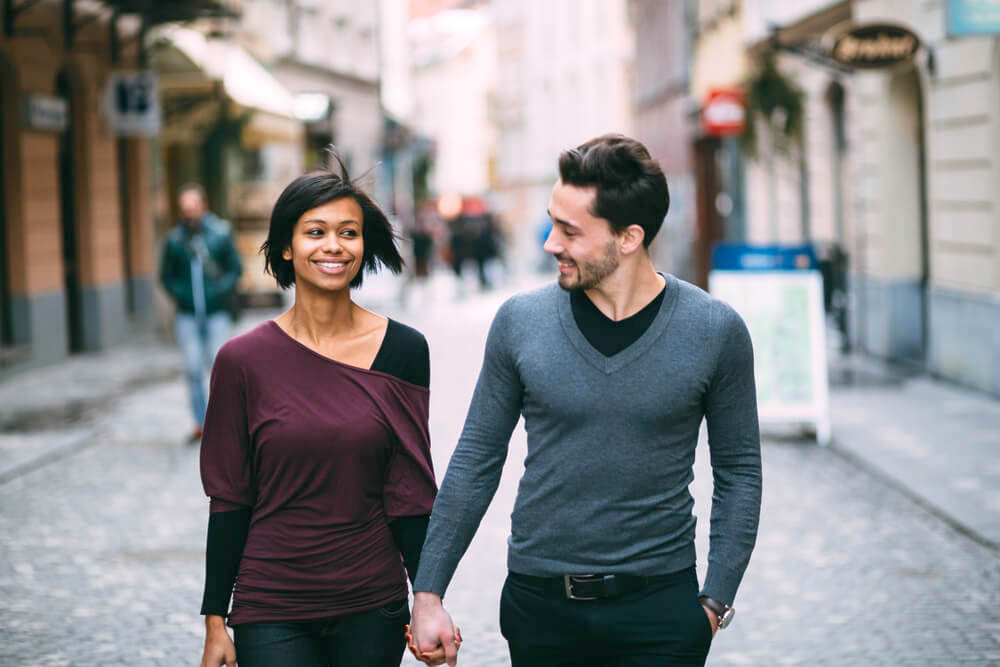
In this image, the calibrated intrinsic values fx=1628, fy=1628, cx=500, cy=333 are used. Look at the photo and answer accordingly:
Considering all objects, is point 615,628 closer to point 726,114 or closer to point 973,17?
point 973,17

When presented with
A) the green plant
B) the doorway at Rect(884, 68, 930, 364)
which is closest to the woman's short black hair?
the doorway at Rect(884, 68, 930, 364)

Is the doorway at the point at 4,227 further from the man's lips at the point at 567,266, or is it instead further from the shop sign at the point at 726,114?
the man's lips at the point at 567,266

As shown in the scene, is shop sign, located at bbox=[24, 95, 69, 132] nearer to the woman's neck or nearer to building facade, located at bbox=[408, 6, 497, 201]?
the woman's neck

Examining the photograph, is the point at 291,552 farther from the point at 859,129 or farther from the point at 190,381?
the point at 859,129

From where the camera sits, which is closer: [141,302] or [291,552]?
[291,552]

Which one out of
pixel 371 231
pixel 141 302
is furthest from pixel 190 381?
pixel 141 302

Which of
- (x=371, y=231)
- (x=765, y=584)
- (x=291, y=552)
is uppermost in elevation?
(x=371, y=231)

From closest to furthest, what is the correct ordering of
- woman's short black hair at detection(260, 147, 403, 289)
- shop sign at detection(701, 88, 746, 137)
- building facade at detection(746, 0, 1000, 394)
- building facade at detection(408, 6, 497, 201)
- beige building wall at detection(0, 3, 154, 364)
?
woman's short black hair at detection(260, 147, 403, 289), building facade at detection(746, 0, 1000, 394), beige building wall at detection(0, 3, 154, 364), shop sign at detection(701, 88, 746, 137), building facade at detection(408, 6, 497, 201)

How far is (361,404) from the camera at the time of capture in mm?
3570

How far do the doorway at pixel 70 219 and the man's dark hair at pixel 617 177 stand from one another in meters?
18.4

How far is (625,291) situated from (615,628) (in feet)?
2.18

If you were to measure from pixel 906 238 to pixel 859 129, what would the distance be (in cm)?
173

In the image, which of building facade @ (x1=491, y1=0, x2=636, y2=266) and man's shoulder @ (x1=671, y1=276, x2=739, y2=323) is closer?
man's shoulder @ (x1=671, y1=276, x2=739, y2=323)

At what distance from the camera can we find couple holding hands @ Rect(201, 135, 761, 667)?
10.4 ft
